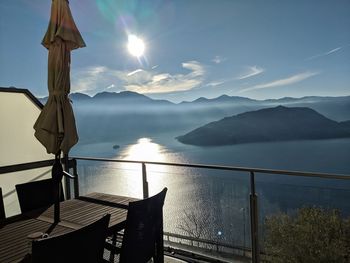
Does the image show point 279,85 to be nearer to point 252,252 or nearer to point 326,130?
point 326,130

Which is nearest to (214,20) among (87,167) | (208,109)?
(208,109)

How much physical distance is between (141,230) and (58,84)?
1384mm

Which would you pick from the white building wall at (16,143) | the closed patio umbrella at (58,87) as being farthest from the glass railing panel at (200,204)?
the closed patio umbrella at (58,87)

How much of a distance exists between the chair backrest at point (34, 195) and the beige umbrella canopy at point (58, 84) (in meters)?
0.72

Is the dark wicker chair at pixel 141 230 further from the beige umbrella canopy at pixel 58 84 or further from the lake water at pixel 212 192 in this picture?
the lake water at pixel 212 192

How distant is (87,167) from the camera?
441 cm

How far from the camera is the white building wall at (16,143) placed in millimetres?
4047

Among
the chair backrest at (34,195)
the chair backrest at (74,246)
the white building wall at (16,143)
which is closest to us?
the chair backrest at (74,246)

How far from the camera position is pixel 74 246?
1.50 meters

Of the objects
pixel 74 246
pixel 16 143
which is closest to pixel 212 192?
pixel 74 246

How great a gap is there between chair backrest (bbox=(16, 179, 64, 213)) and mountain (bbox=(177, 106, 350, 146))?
781 cm

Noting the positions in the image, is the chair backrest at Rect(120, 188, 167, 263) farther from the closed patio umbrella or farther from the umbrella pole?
the closed patio umbrella

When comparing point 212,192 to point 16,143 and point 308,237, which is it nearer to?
point 308,237

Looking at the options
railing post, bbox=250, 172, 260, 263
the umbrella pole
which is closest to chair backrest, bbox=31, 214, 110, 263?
the umbrella pole
